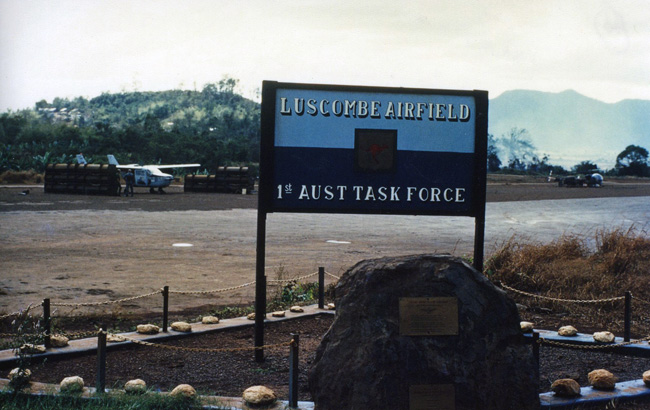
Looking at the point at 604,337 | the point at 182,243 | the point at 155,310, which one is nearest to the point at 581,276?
the point at 604,337

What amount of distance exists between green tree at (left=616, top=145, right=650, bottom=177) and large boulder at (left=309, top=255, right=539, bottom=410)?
13184 cm

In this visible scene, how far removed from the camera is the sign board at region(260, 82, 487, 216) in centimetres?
743

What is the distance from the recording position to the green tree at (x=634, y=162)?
125750 millimetres

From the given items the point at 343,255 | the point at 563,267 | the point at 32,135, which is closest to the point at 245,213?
the point at 343,255

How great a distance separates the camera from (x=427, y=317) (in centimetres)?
505

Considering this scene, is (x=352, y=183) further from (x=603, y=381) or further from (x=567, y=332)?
(x=567, y=332)

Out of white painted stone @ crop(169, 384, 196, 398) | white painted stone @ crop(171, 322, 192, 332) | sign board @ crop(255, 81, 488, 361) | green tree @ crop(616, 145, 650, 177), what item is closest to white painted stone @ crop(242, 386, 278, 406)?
white painted stone @ crop(169, 384, 196, 398)

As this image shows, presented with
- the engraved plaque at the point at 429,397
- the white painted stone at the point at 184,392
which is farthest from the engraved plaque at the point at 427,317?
the white painted stone at the point at 184,392

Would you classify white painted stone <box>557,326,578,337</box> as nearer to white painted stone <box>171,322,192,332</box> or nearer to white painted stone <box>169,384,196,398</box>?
white painted stone <box>171,322,192,332</box>

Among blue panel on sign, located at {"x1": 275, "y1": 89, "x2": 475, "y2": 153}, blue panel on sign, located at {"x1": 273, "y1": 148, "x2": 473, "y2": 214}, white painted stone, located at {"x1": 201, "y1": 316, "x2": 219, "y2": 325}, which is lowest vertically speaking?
white painted stone, located at {"x1": 201, "y1": 316, "x2": 219, "y2": 325}

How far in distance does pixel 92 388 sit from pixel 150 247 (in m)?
12.1

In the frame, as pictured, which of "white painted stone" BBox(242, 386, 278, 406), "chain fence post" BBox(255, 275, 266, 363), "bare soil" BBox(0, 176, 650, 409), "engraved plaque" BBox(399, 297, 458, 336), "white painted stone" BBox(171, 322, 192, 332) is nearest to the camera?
"engraved plaque" BBox(399, 297, 458, 336)

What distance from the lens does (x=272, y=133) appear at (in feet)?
24.4

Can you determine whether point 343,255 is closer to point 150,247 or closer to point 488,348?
point 150,247
